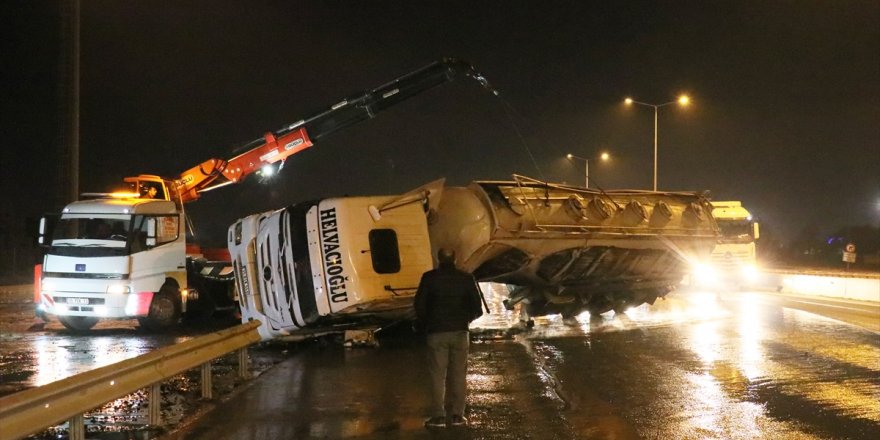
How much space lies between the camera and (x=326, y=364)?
10.9m

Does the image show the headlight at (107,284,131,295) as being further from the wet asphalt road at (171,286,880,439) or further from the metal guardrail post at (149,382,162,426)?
the metal guardrail post at (149,382,162,426)

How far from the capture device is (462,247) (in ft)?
39.7

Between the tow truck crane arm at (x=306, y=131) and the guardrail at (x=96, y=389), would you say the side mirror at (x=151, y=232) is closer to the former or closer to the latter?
the tow truck crane arm at (x=306, y=131)

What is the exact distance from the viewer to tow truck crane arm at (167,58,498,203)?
60.0 ft

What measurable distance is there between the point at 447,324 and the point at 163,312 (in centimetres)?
1061

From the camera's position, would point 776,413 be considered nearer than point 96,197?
Yes

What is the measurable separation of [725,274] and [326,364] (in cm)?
1957

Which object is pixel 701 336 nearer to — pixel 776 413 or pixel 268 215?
pixel 776 413

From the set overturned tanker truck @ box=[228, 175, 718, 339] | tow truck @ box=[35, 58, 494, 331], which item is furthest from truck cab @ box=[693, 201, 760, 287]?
tow truck @ box=[35, 58, 494, 331]

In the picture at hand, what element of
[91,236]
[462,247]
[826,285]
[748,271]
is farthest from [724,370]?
[826,285]

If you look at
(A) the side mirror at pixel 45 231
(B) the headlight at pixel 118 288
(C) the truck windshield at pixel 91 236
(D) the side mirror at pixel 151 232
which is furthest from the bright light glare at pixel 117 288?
(A) the side mirror at pixel 45 231

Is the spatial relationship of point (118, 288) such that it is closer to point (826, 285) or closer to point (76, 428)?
point (76, 428)

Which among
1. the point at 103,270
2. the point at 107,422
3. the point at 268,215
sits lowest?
the point at 107,422

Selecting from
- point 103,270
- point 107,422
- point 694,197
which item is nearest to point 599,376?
point 107,422
